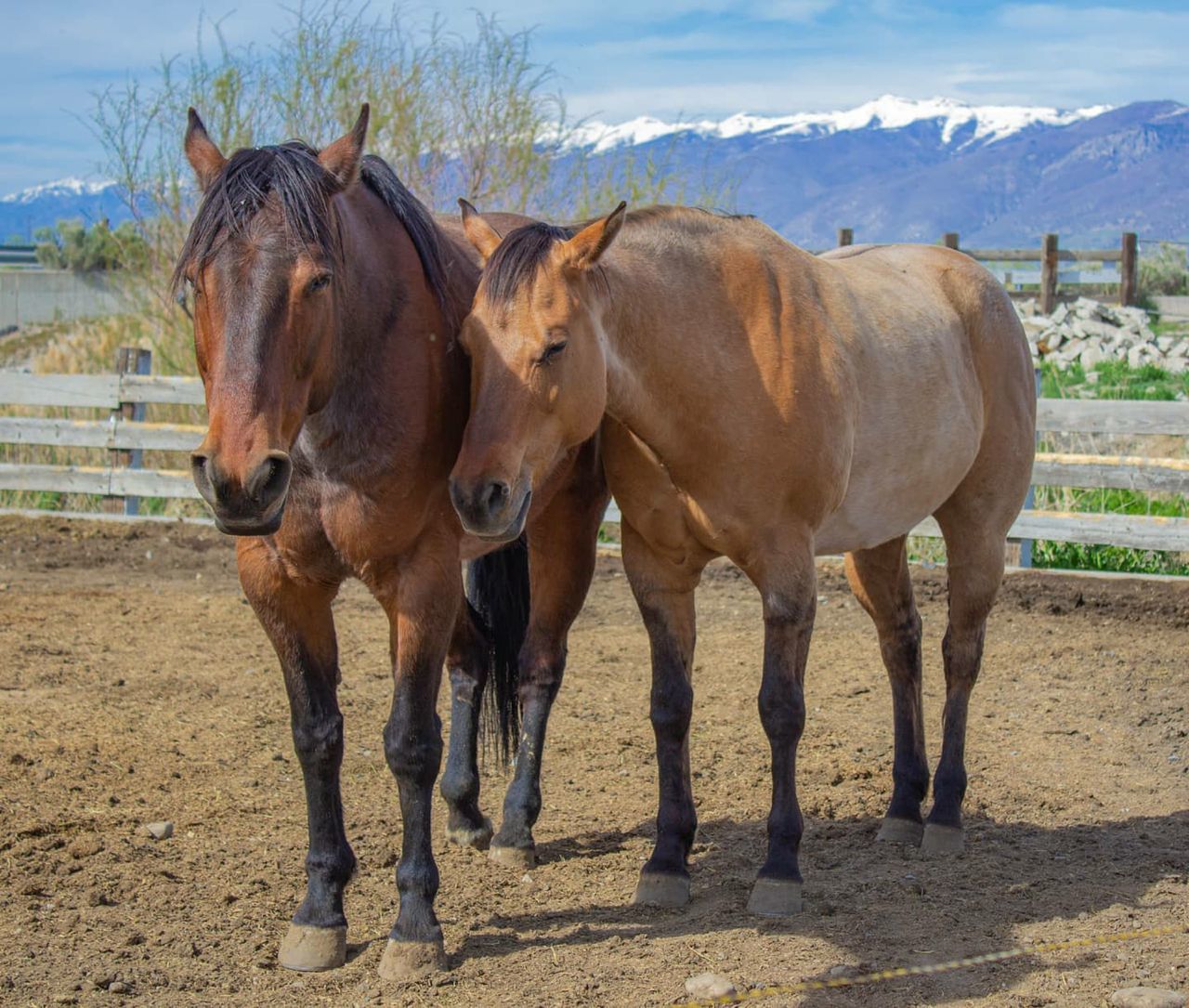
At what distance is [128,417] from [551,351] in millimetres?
8951

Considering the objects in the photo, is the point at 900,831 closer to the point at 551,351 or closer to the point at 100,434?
the point at 551,351

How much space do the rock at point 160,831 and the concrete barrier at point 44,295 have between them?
81.9ft

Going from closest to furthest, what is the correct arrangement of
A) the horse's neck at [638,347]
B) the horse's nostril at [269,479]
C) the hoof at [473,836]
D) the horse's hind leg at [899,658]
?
the horse's nostril at [269,479] < the horse's neck at [638,347] < the hoof at [473,836] < the horse's hind leg at [899,658]

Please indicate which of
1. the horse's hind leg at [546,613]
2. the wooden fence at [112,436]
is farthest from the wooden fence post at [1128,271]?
the horse's hind leg at [546,613]

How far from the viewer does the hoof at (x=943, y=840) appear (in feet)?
14.5

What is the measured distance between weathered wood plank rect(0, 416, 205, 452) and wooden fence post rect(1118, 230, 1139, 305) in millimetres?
16836

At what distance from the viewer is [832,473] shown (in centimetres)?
393

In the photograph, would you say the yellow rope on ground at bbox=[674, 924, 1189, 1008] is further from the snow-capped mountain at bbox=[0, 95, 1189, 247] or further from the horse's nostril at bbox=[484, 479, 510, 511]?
the snow-capped mountain at bbox=[0, 95, 1189, 247]

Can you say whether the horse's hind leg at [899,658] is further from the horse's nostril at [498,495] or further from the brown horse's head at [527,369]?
the horse's nostril at [498,495]

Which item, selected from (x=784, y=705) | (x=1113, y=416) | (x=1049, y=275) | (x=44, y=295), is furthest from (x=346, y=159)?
(x=44, y=295)

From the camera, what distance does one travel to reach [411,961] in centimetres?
337

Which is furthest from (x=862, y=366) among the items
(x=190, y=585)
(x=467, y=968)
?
(x=190, y=585)

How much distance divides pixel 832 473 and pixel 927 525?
5.68m

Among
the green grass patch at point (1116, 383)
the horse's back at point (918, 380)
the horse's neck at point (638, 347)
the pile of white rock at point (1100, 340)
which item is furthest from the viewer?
the pile of white rock at point (1100, 340)
